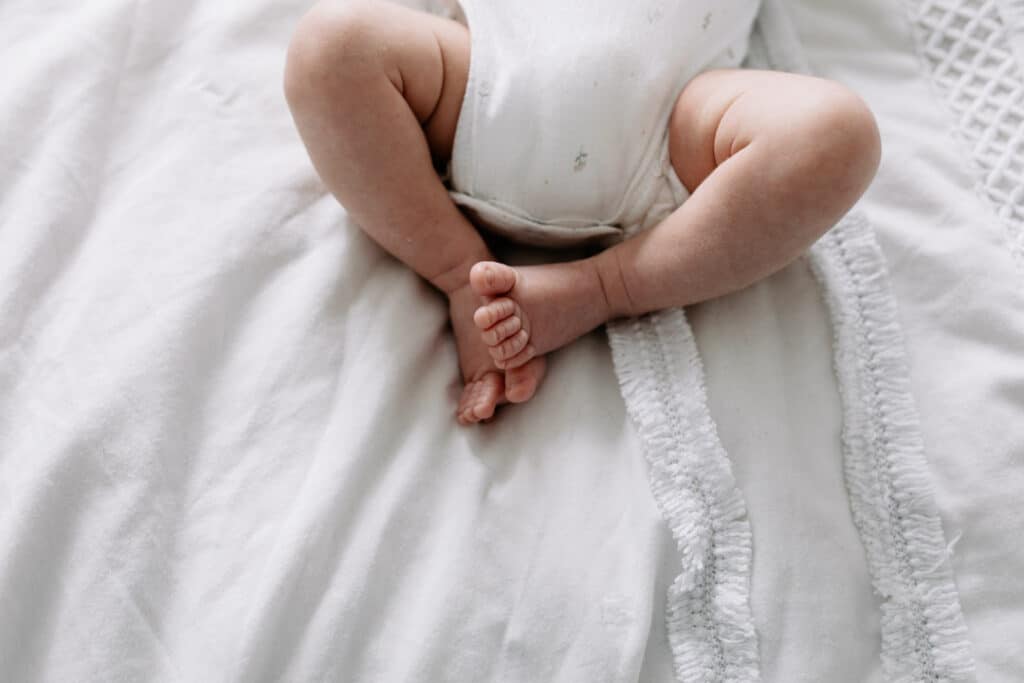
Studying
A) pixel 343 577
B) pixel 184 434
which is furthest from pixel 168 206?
pixel 343 577

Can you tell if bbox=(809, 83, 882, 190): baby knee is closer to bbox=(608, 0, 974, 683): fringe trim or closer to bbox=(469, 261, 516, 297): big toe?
bbox=(608, 0, 974, 683): fringe trim

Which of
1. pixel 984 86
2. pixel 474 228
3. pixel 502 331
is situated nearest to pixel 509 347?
pixel 502 331

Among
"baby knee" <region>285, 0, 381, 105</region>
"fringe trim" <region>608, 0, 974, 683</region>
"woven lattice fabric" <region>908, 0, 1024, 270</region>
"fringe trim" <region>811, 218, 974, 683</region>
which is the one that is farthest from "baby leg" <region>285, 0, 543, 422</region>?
"woven lattice fabric" <region>908, 0, 1024, 270</region>

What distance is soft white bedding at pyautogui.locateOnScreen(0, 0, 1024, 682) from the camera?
0.70 meters

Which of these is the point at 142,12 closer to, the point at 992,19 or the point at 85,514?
the point at 85,514

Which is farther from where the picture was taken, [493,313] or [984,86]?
[984,86]

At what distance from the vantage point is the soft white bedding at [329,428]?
702 mm

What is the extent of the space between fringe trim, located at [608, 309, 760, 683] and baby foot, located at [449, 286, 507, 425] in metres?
0.11

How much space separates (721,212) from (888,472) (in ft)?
0.81

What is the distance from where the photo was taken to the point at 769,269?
2.65ft

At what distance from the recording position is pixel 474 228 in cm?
85

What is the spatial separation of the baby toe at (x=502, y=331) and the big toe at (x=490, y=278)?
0.03 metres

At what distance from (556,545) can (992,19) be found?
0.63 metres

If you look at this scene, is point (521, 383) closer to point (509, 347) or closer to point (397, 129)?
point (509, 347)
